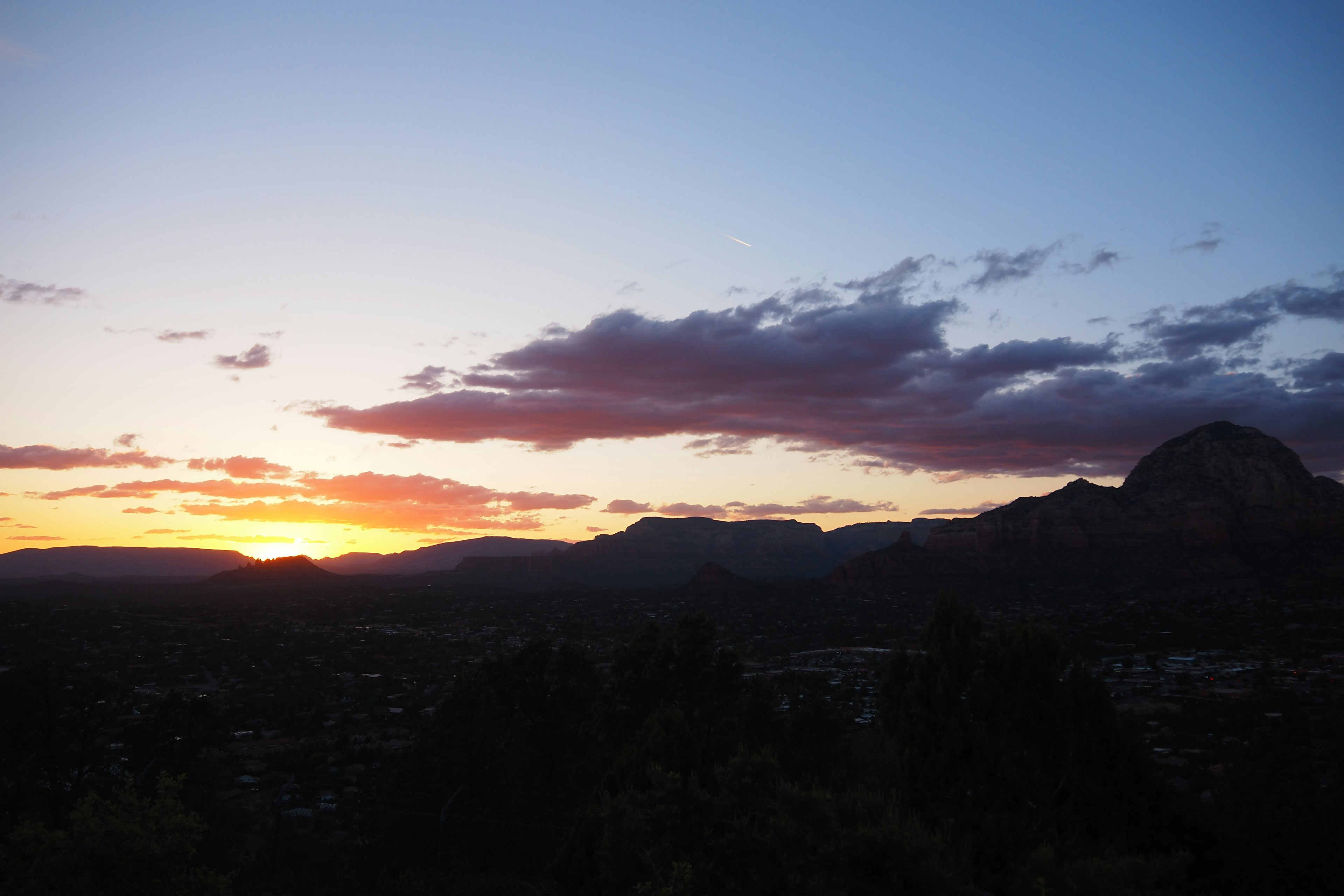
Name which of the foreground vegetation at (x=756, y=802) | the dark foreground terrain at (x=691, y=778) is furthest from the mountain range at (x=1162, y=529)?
the foreground vegetation at (x=756, y=802)

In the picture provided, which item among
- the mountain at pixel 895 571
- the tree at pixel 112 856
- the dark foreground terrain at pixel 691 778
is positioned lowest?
the mountain at pixel 895 571

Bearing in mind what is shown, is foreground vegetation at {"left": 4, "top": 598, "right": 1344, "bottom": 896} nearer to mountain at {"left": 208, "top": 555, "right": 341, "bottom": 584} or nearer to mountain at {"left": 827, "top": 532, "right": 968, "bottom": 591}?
mountain at {"left": 827, "top": 532, "right": 968, "bottom": 591}

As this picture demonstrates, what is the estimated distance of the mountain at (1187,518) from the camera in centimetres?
9731

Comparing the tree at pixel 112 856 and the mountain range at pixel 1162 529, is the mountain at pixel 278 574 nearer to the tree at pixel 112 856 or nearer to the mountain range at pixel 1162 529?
the mountain range at pixel 1162 529

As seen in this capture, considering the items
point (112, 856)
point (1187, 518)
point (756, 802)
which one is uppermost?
point (1187, 518)

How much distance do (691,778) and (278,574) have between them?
15102cm

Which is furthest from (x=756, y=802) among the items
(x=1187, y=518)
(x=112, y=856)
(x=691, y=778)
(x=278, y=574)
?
(x=278, y=574)

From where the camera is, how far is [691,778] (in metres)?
12.3

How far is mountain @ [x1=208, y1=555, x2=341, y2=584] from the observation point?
13512 cm

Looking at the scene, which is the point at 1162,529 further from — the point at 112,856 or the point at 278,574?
the point at 278,574

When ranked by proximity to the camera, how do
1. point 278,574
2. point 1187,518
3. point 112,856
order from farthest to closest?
point 278,574, point 1187,518, point 112,856

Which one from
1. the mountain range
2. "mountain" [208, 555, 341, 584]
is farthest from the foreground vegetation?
"mountain" [208, 555, 341, 584]

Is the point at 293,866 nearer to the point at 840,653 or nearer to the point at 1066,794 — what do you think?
A: the point at 1066,794

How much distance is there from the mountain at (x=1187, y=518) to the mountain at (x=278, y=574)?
362ft
